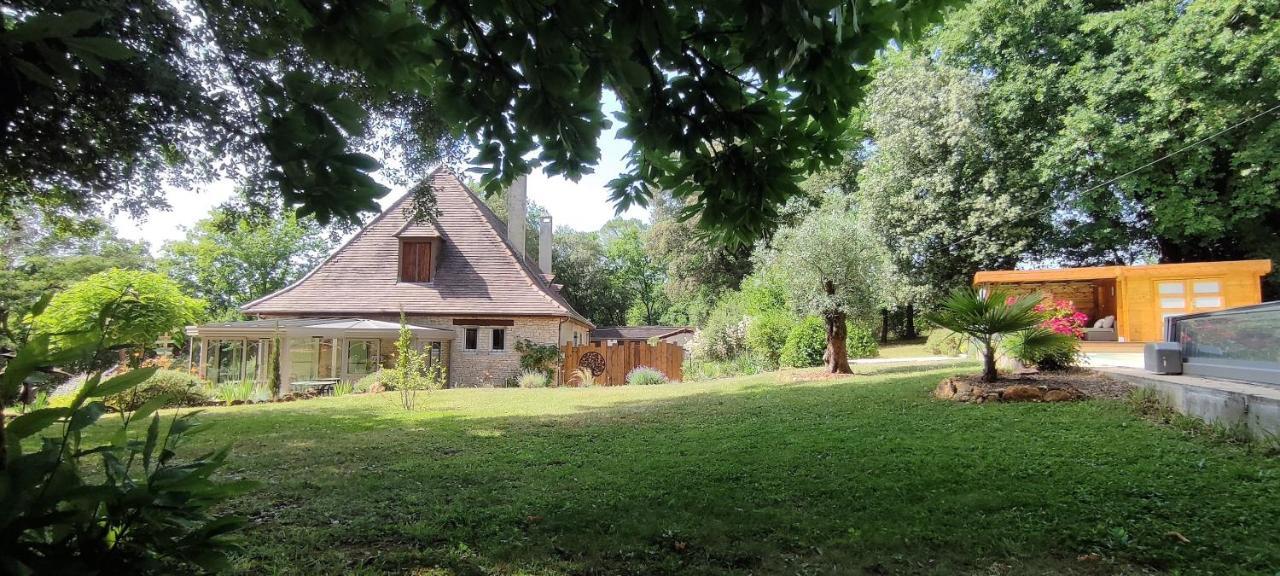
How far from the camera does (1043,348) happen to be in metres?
8.48

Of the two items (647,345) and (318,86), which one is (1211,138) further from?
(318,86)

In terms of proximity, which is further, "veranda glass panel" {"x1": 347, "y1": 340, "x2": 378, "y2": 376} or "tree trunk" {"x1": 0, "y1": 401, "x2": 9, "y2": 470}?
"veranda glass panel" {"x1": 347, "y1": 340, "x2": 378, "y2": 376}

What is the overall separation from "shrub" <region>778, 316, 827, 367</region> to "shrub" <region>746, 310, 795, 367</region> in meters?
0.88

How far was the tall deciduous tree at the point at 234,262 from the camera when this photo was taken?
1288 inches

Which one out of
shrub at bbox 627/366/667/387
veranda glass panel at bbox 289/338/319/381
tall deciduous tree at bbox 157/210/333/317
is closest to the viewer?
shrub at bbox 627/366/667/387

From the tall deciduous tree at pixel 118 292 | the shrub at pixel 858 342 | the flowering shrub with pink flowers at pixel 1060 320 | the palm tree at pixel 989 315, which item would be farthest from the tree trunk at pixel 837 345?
the tall deciduous tree at pixel 118 292

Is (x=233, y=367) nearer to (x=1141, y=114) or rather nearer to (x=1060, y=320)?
(x=1060, y=320)

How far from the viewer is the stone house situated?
17.6 metres

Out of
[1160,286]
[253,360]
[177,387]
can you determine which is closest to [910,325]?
[1160,286]

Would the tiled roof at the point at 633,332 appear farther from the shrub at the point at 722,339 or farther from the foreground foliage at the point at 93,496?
the foreground foliage at the point at 93,496

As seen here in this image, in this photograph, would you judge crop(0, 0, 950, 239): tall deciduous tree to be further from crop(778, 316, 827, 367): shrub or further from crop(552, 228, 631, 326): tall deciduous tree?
crop(552, 228, 631, 326): tall deciduous tree

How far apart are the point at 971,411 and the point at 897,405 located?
99 centimetres

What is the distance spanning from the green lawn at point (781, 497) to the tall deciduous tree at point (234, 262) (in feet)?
102

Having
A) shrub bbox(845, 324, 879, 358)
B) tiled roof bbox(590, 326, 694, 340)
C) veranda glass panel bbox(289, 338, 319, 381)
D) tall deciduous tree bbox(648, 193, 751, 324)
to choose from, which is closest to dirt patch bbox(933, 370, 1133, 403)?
shrub bbox(845, 324, 879, 358)
